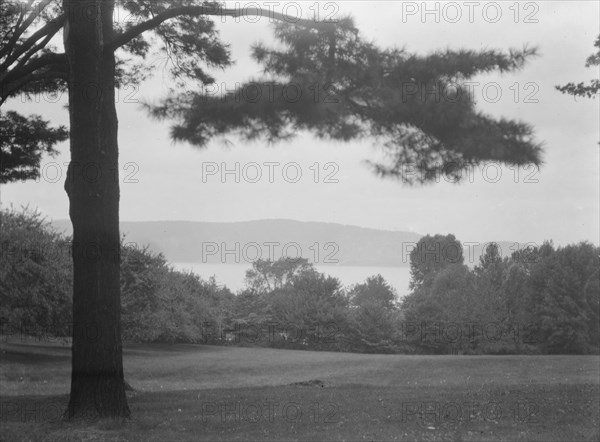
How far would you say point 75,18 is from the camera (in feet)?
34.8

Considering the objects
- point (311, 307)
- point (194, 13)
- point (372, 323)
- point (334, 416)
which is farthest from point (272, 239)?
point (372, 323)

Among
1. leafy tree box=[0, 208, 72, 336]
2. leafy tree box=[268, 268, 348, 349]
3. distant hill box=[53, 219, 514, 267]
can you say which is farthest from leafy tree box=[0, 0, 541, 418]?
leafy tree box=[268, 268, 348, 349]

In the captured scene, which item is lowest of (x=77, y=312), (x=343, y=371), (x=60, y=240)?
(x=343, y=371)

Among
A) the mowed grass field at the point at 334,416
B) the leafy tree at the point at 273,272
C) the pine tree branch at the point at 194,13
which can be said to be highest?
the pine tree branch at the point at 194,13

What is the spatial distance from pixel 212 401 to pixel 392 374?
44.6 feet

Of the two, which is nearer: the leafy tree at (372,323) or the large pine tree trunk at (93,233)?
the large pine tree trunk at (93,233)

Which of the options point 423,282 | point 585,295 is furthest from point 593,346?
point 423,282

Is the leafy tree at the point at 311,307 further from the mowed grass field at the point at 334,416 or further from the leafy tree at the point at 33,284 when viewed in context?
the mowed grass field at the point at 334,416

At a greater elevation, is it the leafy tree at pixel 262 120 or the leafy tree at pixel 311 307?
the leafy tree at pixel 262 120

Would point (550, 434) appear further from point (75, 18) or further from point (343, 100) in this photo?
point (75, 18)

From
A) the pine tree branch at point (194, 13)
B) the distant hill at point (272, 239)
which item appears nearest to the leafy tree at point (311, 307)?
the distant hill at point (272, 239)

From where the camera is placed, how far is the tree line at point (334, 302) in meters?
26.2

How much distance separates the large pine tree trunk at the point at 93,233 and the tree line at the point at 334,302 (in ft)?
51.5

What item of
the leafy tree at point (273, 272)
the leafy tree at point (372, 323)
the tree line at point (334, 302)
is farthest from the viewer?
the leafy tree at point (273, 272)
